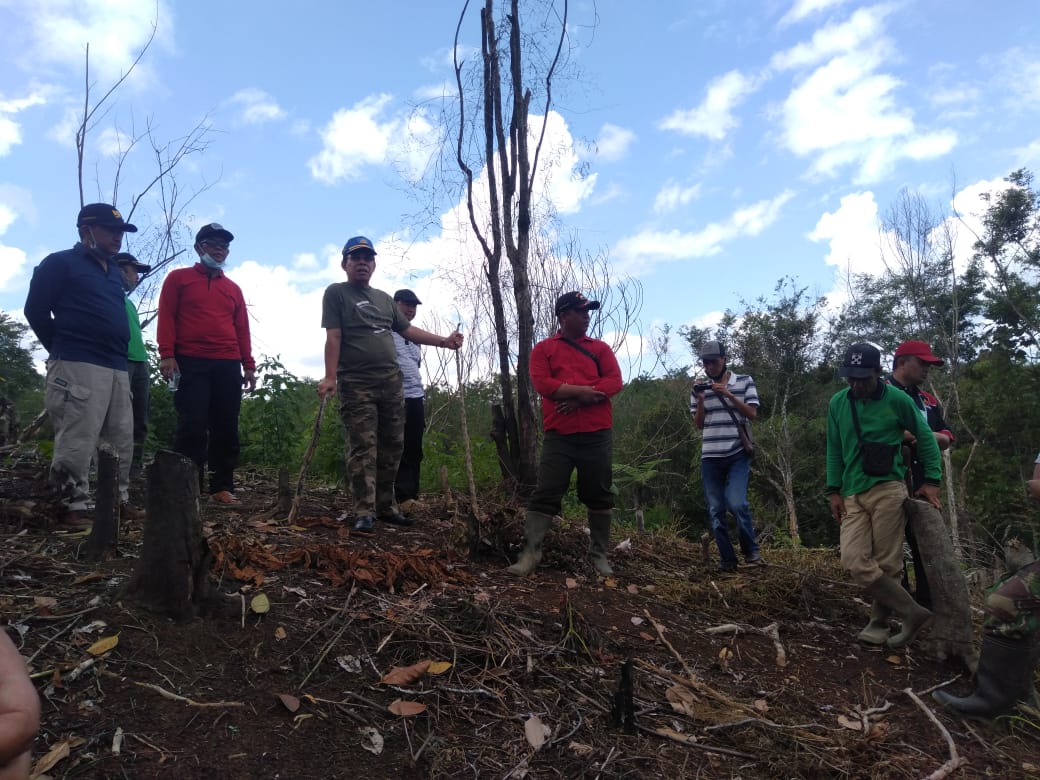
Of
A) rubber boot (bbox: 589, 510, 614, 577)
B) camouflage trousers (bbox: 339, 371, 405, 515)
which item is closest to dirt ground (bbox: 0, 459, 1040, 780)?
rubber boot (bbox: 589, 510, 614, 577)

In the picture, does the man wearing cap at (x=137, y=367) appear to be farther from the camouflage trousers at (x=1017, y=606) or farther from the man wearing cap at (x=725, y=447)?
the camouflage trousers at (x=1017, y=606)

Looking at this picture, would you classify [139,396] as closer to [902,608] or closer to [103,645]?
[103,645]

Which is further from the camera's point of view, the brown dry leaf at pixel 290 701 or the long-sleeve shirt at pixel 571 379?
the long-sleeve shirt at pixel 571 379

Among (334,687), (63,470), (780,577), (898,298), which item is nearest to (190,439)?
(63,470)

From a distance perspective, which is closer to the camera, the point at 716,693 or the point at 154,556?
the point at 154,556

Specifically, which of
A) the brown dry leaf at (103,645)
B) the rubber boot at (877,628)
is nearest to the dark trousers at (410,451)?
the brown dry leaf at (103,645)

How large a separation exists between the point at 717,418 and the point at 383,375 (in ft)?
8.46

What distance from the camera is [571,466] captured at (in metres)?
4.70

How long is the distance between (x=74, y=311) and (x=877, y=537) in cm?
483

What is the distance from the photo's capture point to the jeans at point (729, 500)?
547 cm

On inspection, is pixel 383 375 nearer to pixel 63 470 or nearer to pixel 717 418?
A: pixel 63 470

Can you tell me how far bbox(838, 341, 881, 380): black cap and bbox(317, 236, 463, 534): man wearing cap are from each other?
2479 mm

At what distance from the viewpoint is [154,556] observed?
2918 mm

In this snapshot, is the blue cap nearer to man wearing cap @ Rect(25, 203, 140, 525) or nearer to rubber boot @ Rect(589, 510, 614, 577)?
man wearing cap @ Rect(25, 203, 140, 525)
